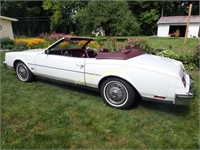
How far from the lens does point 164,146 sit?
2410 millimetres

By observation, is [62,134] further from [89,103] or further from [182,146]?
[182,146]

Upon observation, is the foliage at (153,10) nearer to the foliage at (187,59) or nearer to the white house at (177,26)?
the white house at (177,26)

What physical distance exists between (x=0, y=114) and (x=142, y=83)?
8.09 ft

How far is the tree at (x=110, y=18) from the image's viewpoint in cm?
2111

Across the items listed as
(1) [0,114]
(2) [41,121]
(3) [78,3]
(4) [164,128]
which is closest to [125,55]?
(4) [164,128]

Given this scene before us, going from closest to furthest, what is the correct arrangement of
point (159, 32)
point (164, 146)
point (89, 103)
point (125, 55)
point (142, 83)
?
point (164, 146) → point (142, 83) → point (125, 55) → point (89, 103) → point (159, 32)

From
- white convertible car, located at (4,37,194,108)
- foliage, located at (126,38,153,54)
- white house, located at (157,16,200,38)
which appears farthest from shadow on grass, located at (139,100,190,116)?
white house, located at (157,16,200,38)

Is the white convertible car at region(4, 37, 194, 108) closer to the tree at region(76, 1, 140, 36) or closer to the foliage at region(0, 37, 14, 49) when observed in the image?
the foliage at region(0, 37, 14, 49)

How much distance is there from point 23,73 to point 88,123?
262 cm

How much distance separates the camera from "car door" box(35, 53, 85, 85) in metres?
3.62

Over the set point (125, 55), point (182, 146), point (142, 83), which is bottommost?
point (182, 146)

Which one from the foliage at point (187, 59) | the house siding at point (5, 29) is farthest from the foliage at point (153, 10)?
the foliage at point (187, 59)

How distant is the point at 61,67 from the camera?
3.85 metres

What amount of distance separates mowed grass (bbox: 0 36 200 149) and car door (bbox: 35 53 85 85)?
1.36 ft
